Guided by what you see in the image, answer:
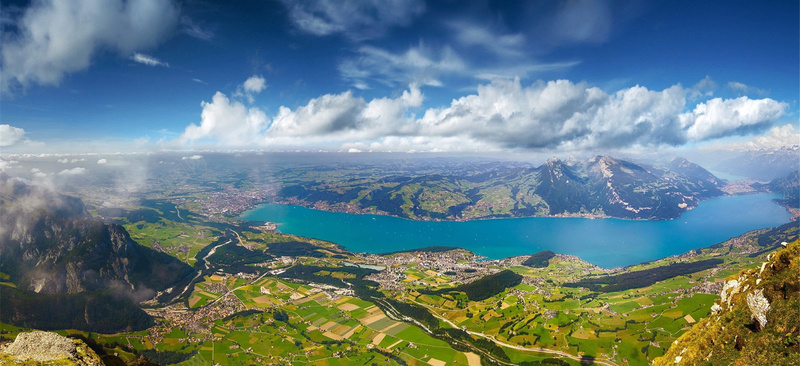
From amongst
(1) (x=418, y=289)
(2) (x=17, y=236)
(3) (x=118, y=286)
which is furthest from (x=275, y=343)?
(2) (x=17, y=236)

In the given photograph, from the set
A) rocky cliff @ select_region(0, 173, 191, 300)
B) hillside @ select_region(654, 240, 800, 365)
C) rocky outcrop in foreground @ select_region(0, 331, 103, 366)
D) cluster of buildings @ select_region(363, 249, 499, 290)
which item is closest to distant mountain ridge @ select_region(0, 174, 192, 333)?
rocky cliff @ select_region(0, 173, 191, 300)

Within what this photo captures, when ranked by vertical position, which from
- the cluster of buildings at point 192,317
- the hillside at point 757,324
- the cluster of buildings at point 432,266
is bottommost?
the cluster of buildings at point 432,266

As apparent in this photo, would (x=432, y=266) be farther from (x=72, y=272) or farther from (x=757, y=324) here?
(x=72, y=272)

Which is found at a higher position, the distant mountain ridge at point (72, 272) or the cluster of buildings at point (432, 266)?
the distant mountain ridge at point (72, 272)

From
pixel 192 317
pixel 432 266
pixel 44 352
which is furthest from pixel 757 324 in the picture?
pixel 432 266

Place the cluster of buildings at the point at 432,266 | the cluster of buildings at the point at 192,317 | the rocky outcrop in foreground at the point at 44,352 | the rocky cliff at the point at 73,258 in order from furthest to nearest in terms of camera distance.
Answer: the cluster of buildings at the point at 432,266
the rocky cliff at the point at 73,258
the cluster of buildings at the point at 192,317
the rocky outcrop in foreground at the point at 44,352

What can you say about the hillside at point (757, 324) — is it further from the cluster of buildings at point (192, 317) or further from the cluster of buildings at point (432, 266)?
the cluster of buildings at point (432, 266)

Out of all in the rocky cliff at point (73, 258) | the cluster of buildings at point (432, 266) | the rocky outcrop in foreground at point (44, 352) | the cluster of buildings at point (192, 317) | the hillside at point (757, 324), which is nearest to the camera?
the rocky outcrop in foreground at point (44, 352)

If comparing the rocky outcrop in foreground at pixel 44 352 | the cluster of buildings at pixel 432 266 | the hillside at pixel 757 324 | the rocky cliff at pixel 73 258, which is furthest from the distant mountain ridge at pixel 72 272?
the hillside at pixel 757 324

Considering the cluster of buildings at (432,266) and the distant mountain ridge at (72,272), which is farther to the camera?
the cluster of buildings at (432,266)
